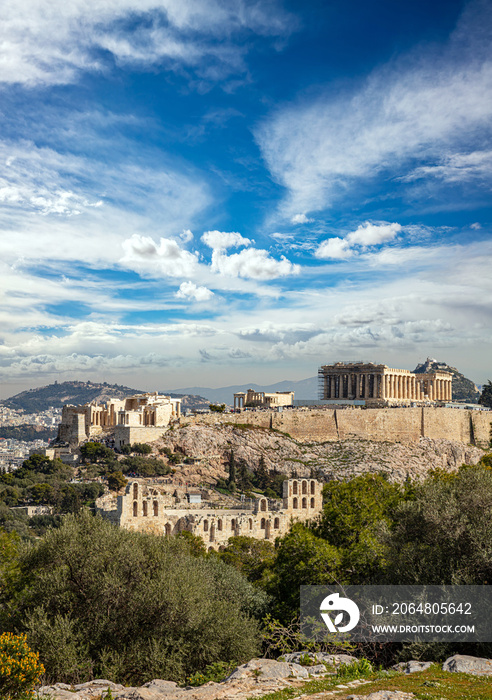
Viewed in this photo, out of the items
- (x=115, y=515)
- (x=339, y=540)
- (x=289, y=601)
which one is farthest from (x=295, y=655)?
(x=115, y=515)

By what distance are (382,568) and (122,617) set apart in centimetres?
846

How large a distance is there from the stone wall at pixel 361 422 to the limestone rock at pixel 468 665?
65.0 meters

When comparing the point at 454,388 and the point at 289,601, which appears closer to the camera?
the point at 289,601

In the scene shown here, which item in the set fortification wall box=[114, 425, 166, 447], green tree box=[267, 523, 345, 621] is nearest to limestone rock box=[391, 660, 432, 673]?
green tree box=[267, 523, 345, 621]

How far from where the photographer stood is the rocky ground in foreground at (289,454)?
65.8 m

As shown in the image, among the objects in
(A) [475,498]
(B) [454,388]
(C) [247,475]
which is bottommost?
(C) [247,475]

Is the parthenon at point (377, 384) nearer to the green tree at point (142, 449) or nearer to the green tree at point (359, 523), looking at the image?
the green tree at point (142, 449)

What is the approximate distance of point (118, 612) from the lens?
47.9 ft

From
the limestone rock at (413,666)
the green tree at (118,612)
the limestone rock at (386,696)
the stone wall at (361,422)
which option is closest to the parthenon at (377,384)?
the stone wall at (361,422)

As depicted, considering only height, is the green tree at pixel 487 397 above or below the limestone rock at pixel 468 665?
above

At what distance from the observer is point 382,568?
18.4 meters

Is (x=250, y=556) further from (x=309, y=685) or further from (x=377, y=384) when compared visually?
(x=377, y=384)

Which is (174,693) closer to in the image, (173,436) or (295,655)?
(295,655)

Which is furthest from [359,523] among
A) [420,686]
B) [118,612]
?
[420,686]
